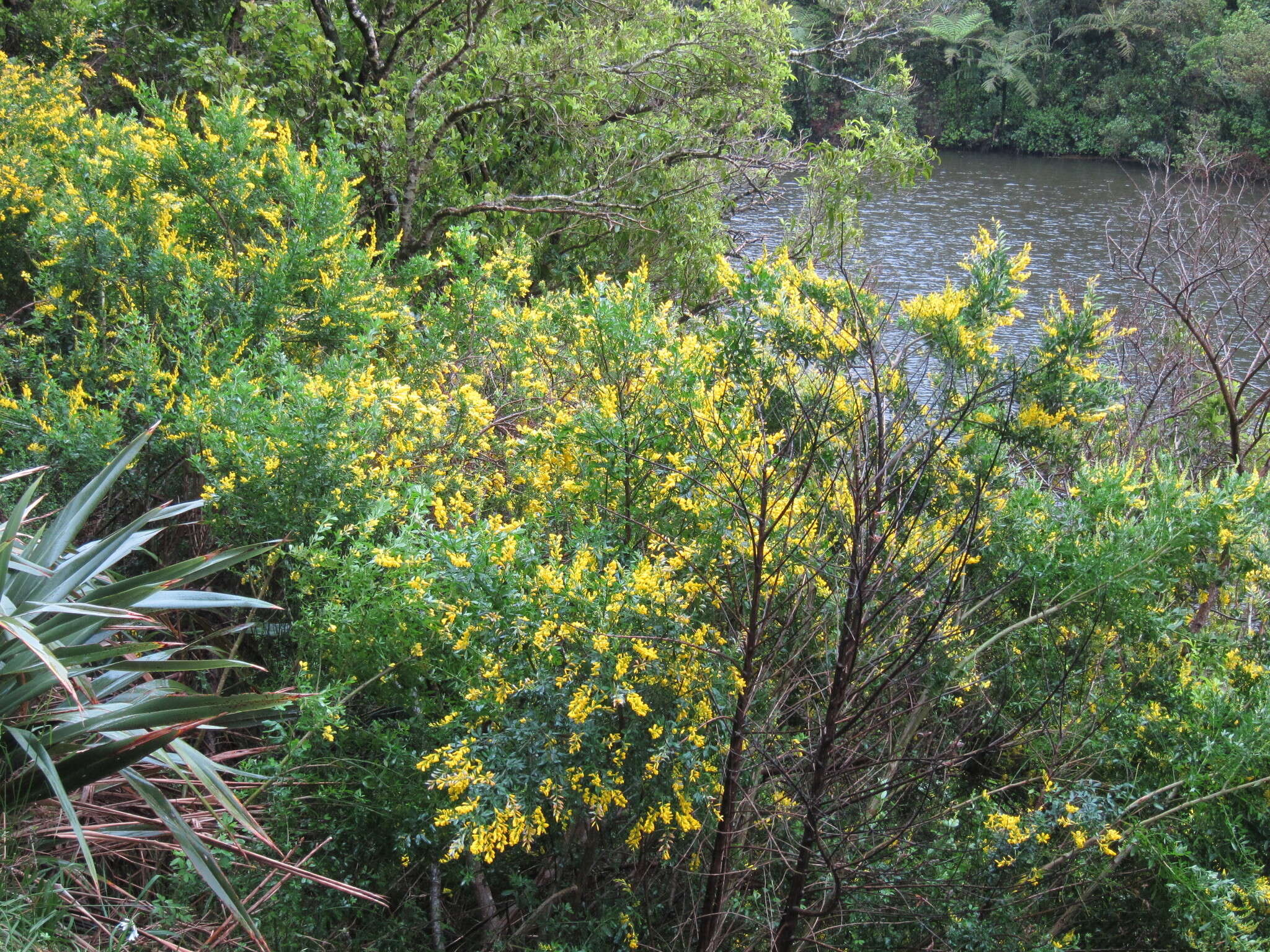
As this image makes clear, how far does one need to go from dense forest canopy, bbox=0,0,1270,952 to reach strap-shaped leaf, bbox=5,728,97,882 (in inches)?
2.3

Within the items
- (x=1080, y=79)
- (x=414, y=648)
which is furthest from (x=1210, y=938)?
(x=1080, y=79)

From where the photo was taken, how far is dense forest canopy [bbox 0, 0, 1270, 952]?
2.74 metres

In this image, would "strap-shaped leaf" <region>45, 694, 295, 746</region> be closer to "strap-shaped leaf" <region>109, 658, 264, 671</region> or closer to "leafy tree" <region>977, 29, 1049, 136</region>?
"strap-shaped leaf" <region>109, 658, 264, 671</region>

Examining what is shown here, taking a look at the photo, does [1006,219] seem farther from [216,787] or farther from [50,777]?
[50,777]

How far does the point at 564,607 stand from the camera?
2.83 metres

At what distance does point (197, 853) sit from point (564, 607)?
1122mm

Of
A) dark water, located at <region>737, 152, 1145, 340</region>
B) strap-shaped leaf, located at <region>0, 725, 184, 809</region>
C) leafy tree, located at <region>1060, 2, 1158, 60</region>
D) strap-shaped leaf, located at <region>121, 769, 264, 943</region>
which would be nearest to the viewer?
strap-shaped leaf, located at <region>121, 769, 264, 943</region>

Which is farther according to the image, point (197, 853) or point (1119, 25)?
point (1119, 25)

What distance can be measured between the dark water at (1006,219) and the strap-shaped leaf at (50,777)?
392 inches

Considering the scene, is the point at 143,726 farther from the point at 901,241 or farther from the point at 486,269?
the point at 901,241

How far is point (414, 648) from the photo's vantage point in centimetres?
301

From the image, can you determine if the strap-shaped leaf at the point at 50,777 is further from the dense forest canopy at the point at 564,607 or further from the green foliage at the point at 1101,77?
the green foliage at the point at 1101,77

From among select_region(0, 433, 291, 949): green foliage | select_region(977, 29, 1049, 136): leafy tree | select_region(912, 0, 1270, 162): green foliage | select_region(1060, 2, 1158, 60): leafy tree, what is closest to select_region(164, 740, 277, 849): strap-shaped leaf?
select_region(0, 433, 291, 949): green foliage

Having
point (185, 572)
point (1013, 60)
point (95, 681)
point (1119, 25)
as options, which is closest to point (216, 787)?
point (95, 681)
